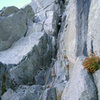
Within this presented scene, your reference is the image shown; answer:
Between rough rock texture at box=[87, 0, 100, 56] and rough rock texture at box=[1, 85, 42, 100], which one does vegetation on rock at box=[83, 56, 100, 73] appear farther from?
rough rock texture at box=[1, 85, 42, 100]

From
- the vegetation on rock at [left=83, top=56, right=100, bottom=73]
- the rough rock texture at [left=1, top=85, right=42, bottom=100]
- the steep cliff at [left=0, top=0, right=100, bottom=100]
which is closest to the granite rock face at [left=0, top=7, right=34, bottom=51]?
the steep cliff at [left=0, top=0, right=100, bottom=100]

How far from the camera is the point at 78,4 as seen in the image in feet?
56.5

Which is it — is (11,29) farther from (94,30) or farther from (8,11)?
(94,30)

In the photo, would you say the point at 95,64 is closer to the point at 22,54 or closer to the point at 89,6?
the point at 89,6

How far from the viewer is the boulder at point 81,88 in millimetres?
8430

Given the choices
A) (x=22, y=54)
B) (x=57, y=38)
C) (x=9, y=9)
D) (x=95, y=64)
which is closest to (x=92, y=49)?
Answer: (x=95, y=64)

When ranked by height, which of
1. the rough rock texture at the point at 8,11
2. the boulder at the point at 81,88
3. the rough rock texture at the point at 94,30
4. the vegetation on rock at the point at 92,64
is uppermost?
the rough rock texture at the point at 8,11

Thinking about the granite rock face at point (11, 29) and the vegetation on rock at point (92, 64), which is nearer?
the vegetation on rock at point (92, 64)

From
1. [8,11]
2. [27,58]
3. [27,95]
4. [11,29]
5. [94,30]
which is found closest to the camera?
[27,95]

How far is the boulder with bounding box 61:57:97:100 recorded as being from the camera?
8.43 metres

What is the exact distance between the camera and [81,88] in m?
8.79

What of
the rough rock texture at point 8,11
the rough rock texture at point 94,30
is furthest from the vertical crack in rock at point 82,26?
the rough rock texture at point 8,11

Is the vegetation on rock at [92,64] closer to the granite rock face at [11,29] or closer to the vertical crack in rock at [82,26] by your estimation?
the vertical crack in rock at [82,26]

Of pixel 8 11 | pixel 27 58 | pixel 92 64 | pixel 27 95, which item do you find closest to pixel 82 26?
pixel 27 58
